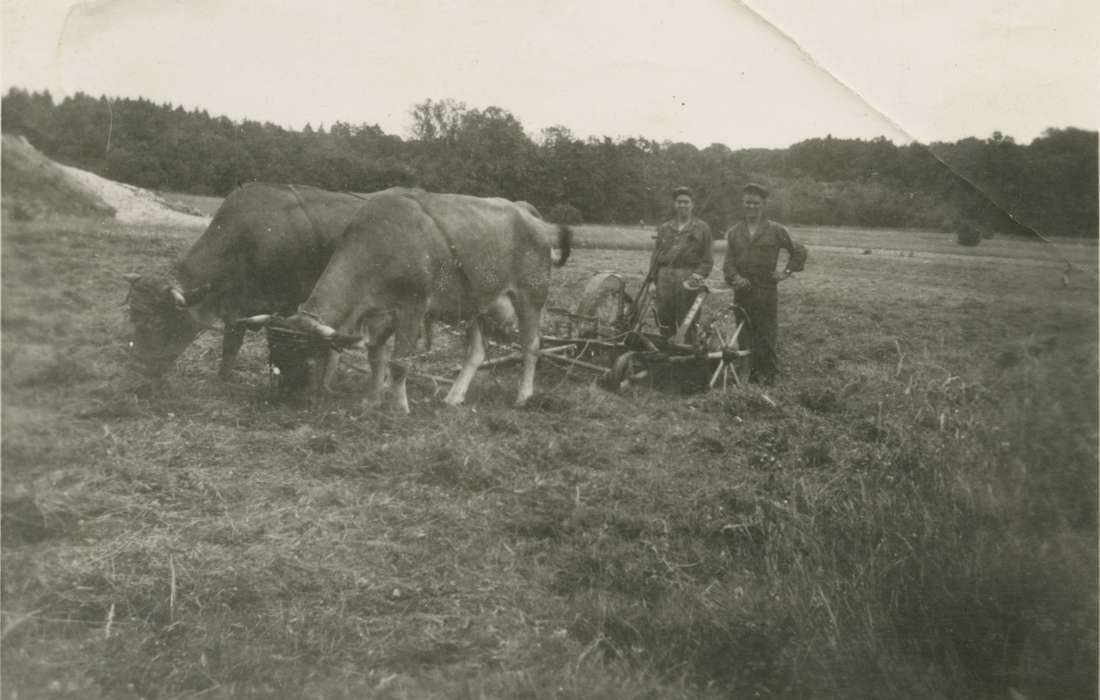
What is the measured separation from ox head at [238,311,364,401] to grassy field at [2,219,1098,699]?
0.28m

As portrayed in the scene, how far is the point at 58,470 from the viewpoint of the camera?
427 cm

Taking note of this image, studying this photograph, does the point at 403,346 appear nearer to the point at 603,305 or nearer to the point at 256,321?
the point at 256,321

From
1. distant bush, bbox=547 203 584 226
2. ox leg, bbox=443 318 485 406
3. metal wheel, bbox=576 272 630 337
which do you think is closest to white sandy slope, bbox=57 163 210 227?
ox leg, bbox=443 318 485 406

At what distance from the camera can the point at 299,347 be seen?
5949mm

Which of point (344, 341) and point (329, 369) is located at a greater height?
point (344, 341)

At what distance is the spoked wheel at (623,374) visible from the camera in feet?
25.2

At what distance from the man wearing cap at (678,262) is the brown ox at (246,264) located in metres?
3.10

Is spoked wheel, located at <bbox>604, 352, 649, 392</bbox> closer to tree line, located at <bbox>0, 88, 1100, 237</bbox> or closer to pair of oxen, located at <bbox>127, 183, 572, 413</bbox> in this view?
pair of oxen, located at <bbox>127, 183, 572, 413</bbox>

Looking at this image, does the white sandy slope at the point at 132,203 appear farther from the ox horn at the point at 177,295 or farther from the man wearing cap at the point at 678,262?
the man wearing cap at the point at 678,262

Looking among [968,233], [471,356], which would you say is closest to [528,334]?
[471,356]

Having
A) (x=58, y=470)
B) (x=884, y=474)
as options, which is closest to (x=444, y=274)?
(x=58, y=470)

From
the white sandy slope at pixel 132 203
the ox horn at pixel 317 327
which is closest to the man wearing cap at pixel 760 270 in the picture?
the ox horn at pixel 317 327

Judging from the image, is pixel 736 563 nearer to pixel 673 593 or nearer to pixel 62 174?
pixel 673 593

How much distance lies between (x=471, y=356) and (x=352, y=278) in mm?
1834
